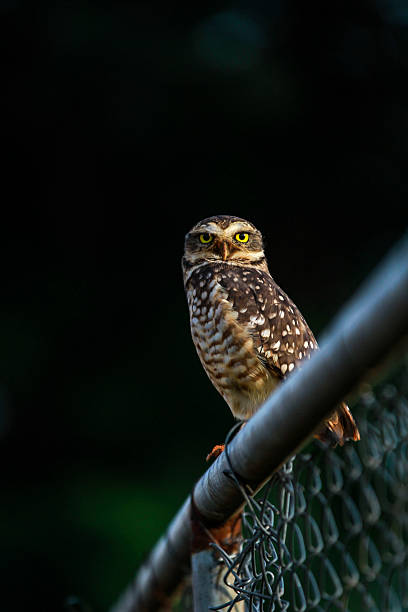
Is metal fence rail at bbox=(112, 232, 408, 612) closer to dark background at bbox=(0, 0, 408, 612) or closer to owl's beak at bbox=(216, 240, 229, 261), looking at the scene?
owl's beak at bbox=(216, 240, 229, 261)

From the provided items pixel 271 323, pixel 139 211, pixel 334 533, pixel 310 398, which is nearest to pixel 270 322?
pixel 271 323

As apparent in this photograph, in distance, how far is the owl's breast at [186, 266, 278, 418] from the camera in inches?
114

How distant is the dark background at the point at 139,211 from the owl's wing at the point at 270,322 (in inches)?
138

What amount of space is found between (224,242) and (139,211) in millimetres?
4376

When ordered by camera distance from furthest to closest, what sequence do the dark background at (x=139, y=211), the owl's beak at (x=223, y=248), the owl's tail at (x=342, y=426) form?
1. the dark background at (x=139, y=211)
2. the owl's beak at (x=223, y=248)
3. the owl's tail at (x=342, y=426)

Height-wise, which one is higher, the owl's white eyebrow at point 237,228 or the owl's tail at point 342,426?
the owl's white eyebrow at point 237,228

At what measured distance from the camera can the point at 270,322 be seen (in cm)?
293

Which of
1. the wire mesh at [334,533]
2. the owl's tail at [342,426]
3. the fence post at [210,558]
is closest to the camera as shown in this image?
the wire mesh at [334,533]

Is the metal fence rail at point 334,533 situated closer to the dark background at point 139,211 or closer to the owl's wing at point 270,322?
the owl's wing at point 270,322

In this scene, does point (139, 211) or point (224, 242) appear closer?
point (224, 242)

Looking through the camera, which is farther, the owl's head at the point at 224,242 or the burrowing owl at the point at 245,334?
the owl's head at the point at 224,242

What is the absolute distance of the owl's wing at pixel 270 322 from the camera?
2.87 meters

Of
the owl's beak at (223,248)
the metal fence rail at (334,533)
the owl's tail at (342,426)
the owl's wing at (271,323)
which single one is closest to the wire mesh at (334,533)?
the metal fence rail at (334,533)

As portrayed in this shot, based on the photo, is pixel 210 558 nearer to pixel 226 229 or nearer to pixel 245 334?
pixel 245 334
